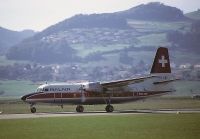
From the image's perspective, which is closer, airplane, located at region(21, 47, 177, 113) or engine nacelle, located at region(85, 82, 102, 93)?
airplane, located at region(21, 47, 177, 113)

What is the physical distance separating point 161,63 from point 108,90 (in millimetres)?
8482

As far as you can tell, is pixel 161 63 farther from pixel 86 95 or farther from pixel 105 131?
pixel 105 131

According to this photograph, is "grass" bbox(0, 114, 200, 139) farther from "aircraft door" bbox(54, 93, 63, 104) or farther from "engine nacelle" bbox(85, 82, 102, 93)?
"engine nacelle" bbox(85, 82, 102, 93)

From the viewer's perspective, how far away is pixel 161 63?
60656mm

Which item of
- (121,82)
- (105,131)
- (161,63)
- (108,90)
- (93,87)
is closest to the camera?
(105,131)

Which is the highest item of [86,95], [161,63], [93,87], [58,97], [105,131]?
[161,63]

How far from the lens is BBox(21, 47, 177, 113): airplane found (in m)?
55.8

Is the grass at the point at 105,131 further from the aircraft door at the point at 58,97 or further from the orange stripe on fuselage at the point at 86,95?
the aircraft door at the point at 58,97

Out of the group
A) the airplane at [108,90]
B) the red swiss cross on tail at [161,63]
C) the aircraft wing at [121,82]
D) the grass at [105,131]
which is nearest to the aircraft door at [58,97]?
the airplane at [108,90]

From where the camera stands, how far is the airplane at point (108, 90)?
55.8 meters

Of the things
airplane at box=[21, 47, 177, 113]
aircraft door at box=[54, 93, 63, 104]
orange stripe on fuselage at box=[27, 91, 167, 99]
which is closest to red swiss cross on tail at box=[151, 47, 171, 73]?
airplane at box=[21, 47, 177, 113]

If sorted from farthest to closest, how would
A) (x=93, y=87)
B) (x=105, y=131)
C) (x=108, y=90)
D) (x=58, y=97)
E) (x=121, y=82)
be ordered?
1. (x=108, y=90)
2. (x=93, y=87)
3. (x=58, y=97)
4. (x=121, y=82)
5. (x=105, y=131)

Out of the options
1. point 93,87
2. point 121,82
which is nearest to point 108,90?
point 93,87

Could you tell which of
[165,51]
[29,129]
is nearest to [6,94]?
[165,51]
